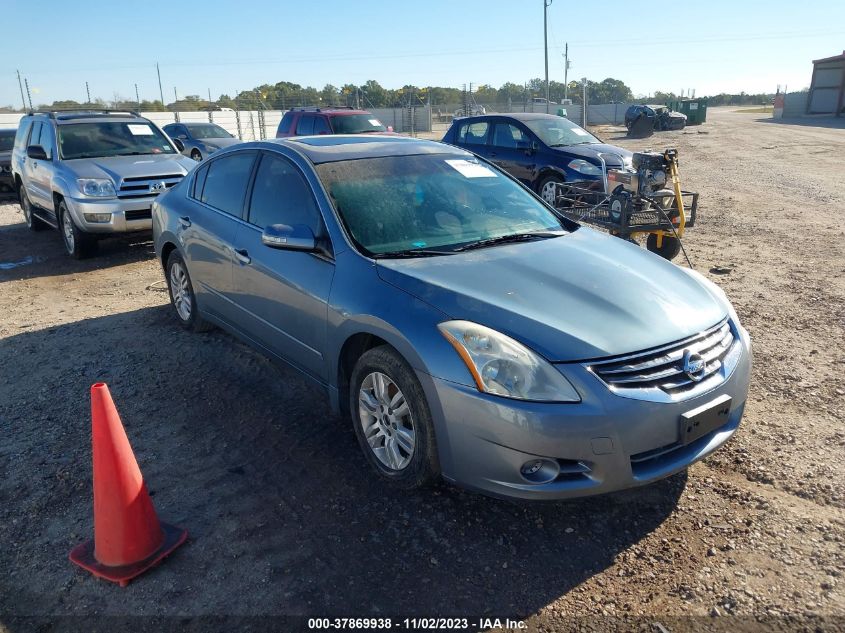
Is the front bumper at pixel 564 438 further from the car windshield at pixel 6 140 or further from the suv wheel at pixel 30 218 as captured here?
the car windshield at pixel 6 140

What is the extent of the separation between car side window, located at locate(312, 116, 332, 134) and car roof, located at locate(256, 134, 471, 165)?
32.4ft

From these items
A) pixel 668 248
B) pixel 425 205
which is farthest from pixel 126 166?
pixel 668 248

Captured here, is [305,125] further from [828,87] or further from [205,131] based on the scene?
[828,87]

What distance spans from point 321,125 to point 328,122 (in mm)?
210

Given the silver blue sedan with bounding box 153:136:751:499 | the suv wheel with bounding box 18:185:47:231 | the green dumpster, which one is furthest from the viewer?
the green dumpster

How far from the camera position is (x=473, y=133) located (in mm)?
12062

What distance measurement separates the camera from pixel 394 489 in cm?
344

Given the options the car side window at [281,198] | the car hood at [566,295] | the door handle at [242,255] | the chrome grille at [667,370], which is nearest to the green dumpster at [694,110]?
the car hood at [566,295]

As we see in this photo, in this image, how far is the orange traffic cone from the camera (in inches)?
113

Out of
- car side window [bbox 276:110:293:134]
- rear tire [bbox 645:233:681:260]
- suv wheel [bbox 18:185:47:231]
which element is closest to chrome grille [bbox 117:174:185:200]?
suv wheel [bbox 18:185:47:231]

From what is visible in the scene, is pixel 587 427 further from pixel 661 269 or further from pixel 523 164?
pixel 523 164

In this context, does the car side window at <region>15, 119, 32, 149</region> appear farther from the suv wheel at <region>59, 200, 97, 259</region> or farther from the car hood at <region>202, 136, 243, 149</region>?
the car hood at <region>202, 136, 243, 149</region>

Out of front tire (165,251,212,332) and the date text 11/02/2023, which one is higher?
front tire (165,251,212,332)

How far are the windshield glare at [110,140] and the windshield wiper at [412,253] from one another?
24.5 feet
